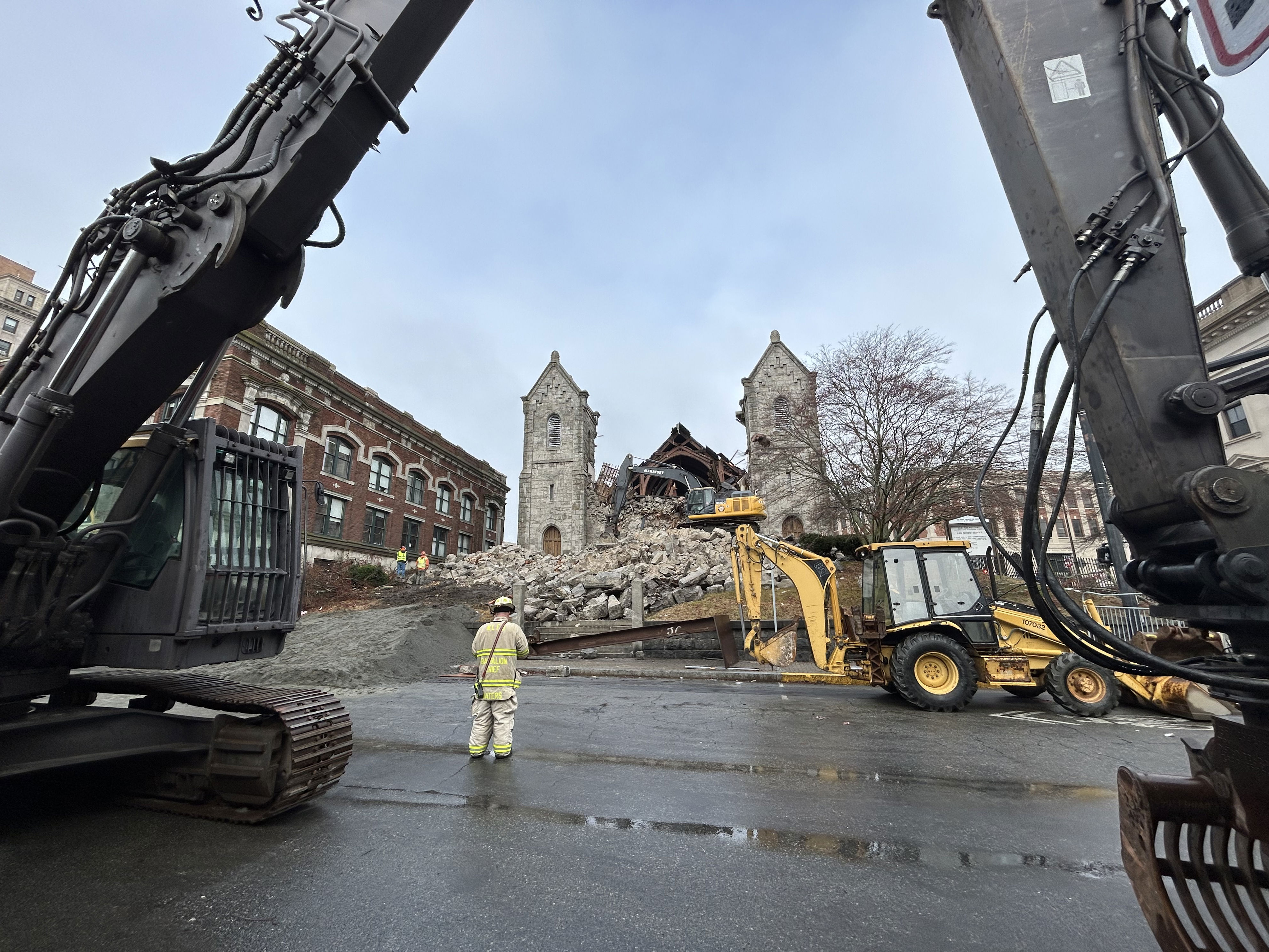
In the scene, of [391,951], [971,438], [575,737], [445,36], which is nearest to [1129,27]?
[445,36]

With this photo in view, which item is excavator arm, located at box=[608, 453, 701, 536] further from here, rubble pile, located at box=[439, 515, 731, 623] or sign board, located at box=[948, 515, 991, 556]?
sign board, located at box=[948, 515, 991, 556]

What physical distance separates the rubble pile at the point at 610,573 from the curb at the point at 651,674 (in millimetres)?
5038

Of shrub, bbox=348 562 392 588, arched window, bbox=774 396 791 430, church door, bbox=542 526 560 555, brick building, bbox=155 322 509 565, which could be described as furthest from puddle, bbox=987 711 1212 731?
church door, bbox=542 526 560 555

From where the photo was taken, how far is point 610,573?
67.5ft

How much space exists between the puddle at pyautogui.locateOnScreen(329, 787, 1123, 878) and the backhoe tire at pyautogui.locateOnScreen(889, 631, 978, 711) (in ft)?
16.0

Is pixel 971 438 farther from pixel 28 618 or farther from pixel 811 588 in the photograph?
pixel 28 618

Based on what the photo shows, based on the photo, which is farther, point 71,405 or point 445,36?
point 445,36

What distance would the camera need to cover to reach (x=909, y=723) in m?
7.40

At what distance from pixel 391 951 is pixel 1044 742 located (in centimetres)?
688

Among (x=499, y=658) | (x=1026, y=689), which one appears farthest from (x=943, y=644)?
(x=499, y=658)

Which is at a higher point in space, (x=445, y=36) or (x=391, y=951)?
(x=445, y=36)

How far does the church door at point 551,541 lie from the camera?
113ft

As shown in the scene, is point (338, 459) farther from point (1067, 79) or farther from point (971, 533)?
point (971, 533)

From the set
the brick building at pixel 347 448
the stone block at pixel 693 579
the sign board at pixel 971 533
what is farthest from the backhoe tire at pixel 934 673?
the sign board at pixel 971 533
